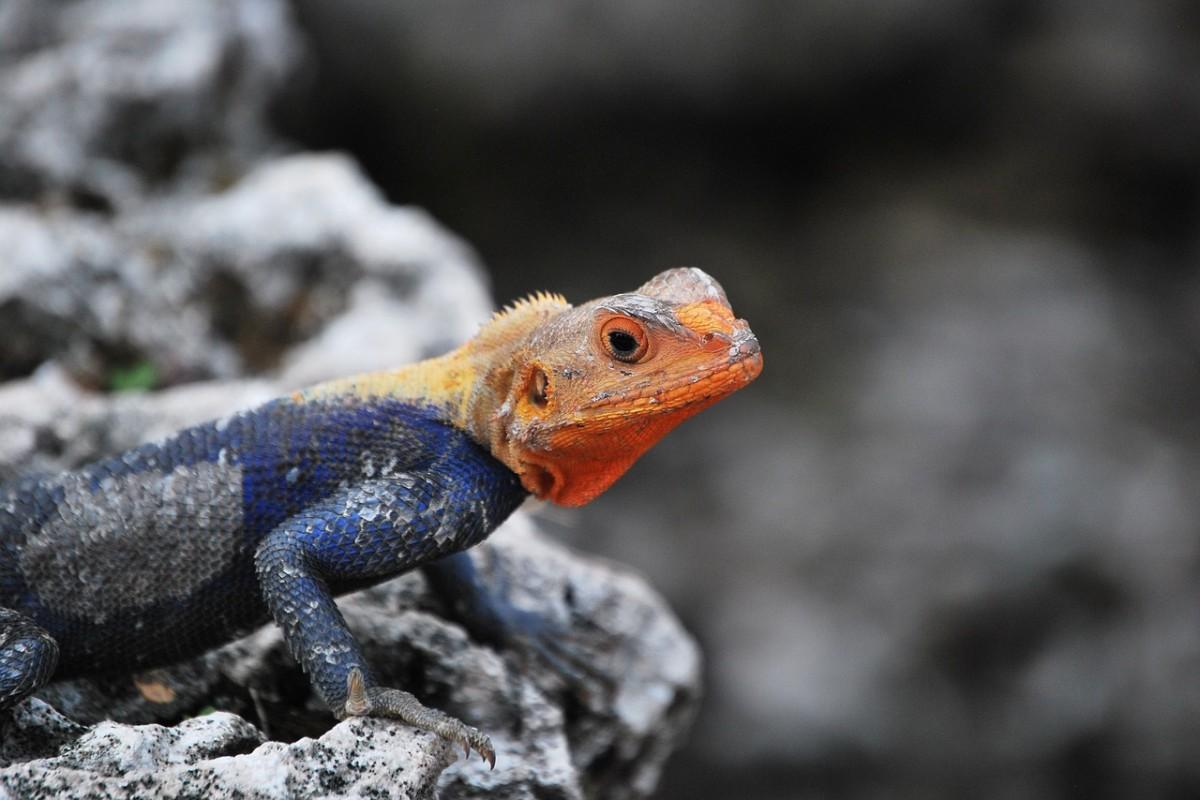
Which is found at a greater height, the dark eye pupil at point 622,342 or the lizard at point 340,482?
the dark eye pupil at point 622,342

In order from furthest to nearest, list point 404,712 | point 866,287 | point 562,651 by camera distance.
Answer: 1. point 866,287
2. point 562,651
3. point 404,712

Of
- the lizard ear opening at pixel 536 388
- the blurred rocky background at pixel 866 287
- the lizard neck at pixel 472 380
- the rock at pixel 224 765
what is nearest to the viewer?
the rock at pixel 224 765

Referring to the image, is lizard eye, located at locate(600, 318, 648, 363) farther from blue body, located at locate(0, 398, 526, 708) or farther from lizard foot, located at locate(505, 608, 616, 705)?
lizard foot, located at locate(505, 608, 616, 705)

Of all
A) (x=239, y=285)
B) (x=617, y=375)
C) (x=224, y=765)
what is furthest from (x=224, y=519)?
(x=239, y=285)

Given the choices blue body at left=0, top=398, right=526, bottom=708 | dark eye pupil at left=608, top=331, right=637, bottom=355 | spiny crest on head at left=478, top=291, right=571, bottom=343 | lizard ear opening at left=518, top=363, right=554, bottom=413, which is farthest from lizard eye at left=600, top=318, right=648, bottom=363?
blue body at left=0, top=398, right=526, bottom=708

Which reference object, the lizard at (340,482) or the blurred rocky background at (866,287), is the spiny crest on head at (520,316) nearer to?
the lizard at (340,482)

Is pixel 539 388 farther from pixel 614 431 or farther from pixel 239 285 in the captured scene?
pixel 239 285

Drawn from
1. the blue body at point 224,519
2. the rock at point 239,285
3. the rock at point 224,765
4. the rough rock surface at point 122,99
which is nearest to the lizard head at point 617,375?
the blue body at point 224,519

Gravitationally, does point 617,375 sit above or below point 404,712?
above

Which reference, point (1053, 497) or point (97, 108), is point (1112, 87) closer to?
point (1053, 497)
